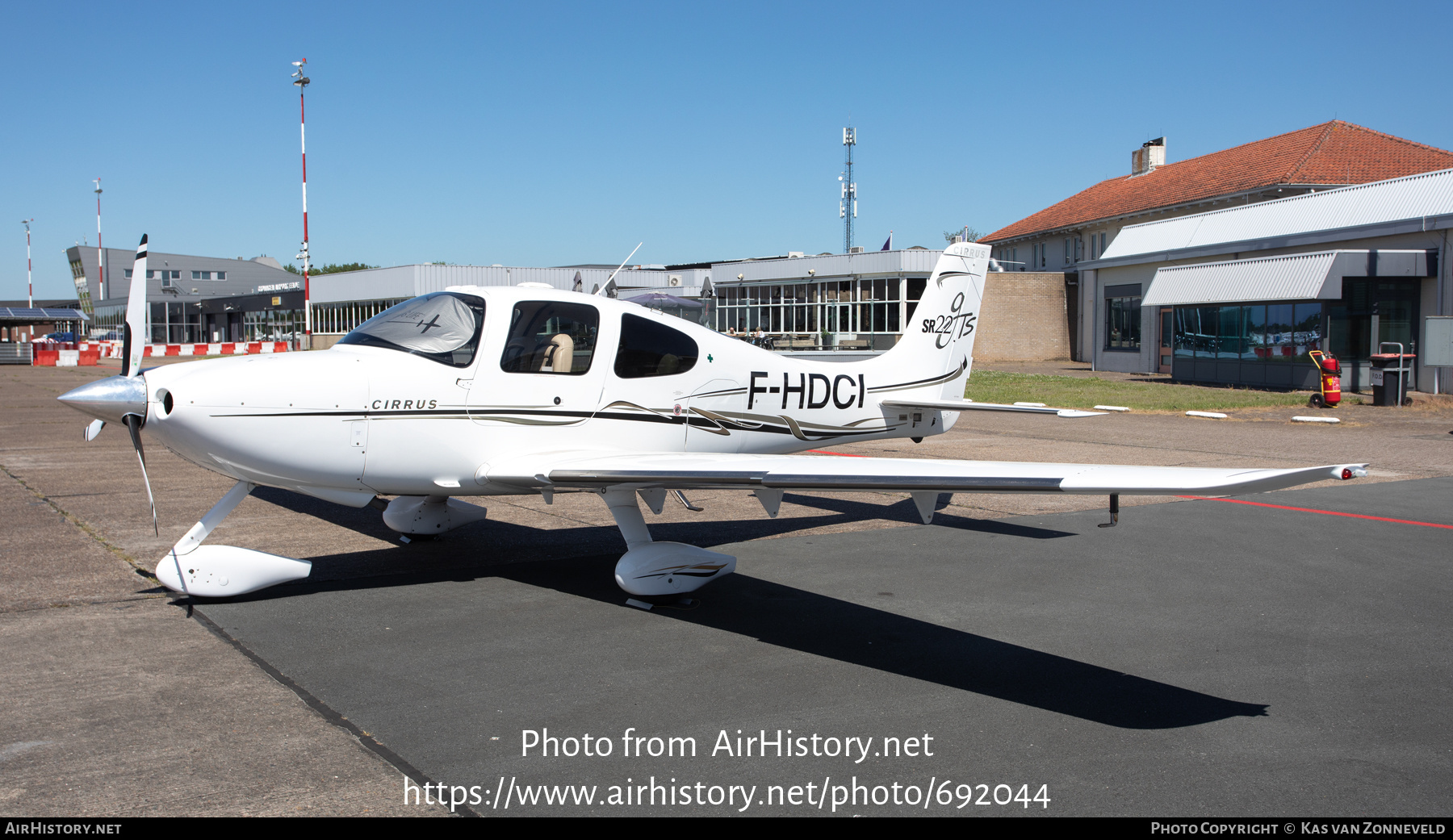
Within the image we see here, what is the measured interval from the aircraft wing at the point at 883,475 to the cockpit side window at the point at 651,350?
0.66 m

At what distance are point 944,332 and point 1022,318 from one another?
37784 mm

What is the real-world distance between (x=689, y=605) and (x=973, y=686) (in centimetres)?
210

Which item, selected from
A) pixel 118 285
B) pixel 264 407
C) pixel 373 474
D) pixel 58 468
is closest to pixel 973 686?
pixel 373 474

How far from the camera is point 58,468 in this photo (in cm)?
1237

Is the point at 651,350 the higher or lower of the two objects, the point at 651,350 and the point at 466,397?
the higher

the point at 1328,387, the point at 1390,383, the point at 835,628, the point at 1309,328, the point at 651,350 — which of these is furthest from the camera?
the point at 1309,328

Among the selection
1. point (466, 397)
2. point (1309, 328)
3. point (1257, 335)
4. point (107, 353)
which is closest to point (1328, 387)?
point (1309, 328)

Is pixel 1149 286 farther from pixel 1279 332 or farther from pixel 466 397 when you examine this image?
pixel 466 397

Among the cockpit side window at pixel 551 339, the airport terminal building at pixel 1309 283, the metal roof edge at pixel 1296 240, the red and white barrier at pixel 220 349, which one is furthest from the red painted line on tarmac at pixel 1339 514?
the red and white barrier at pixel 220 349

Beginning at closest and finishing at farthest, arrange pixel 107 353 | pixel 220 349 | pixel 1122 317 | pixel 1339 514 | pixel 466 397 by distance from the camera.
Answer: pixel 466 397, pixel 1339 514, pixel 1122 317, pixel 220 349, pixel 107 353

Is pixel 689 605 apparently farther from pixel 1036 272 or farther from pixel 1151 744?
pixel 1036 272

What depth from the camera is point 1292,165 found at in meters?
→ 36.6

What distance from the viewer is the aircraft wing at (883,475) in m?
3.98

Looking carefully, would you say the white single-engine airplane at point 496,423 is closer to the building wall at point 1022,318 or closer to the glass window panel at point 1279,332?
the glass window panel at point 1279,332
